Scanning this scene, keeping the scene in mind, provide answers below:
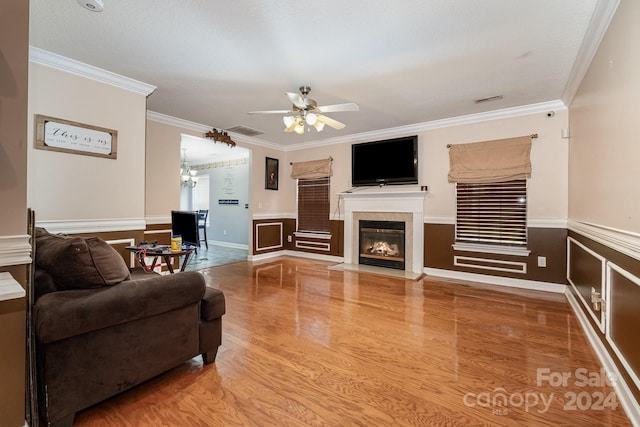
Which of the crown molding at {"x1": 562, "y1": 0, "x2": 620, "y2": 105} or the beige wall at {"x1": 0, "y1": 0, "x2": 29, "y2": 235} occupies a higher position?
the crown molding at {"x1": 562, "y1": 0, "x2": 620, "y2": 105}

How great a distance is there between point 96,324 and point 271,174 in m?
4.95

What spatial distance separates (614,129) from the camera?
1922 mm

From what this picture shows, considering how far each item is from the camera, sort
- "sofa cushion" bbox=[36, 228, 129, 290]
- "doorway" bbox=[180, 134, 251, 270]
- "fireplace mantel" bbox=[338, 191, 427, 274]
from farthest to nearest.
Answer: "doorway" bbox=[180, 134, 251, 270] → "fireplace mantel" bbox=[338, 191, 427, 274] → "sofa cushion" bbox=[36, 228, 129, 290]

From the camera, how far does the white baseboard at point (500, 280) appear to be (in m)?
3.75

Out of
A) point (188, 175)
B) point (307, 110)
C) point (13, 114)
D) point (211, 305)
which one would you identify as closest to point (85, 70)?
point (13, 114)

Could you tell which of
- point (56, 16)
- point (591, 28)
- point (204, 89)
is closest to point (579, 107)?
point (591, 28)

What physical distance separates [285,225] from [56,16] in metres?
4.85

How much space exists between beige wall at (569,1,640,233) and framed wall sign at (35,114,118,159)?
14.2ft

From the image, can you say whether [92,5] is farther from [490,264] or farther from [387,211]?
[490,264]

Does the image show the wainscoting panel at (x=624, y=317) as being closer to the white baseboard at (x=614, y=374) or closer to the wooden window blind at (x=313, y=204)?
the white baseboard at (x=614, y=374)

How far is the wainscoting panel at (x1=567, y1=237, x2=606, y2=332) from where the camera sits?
2205 mm

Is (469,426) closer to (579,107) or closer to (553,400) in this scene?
(553,400)

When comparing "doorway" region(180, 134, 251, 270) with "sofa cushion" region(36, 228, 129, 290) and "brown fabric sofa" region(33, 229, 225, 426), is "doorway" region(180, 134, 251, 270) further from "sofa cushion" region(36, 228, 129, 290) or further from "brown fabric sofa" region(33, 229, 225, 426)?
"sofa cushion" region(36, 228, 129, 290)

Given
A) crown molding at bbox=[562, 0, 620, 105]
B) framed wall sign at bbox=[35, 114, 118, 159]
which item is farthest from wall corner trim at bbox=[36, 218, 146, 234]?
crown molding at bbox=[562, 0, 620, 105]
